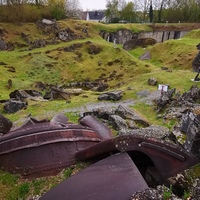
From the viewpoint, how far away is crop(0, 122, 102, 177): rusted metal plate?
551 cm

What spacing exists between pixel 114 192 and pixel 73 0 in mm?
69231

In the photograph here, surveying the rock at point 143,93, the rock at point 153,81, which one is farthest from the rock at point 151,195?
the rock at point 153,81

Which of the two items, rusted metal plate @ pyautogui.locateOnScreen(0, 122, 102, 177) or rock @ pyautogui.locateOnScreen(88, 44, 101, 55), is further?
rock @ pyautogui.locateOnScreen(88, 44, 101, 55)

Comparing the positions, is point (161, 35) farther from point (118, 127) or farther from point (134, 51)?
point (118, 127)

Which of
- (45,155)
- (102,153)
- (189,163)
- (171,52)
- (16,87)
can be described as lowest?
(16,87)

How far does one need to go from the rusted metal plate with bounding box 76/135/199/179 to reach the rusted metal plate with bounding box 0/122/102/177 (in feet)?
5.12

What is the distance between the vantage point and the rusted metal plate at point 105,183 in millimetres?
3529

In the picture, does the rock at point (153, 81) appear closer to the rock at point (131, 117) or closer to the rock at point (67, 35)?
the rock at point (131, 117)

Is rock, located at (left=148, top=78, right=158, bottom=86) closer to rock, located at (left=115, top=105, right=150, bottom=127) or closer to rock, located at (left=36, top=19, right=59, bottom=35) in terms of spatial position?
rock, located at (left=115, top=105, right=150, bottom=127)

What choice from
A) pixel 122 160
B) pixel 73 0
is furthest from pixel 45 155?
pixel 73 0

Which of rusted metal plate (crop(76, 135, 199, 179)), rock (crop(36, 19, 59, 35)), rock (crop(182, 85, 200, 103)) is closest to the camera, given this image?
rusted metal plate (crop(76, 135, 199, 179))

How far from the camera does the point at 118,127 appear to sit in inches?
450

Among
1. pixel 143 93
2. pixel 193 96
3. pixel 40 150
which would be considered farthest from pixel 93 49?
pixel 40 150

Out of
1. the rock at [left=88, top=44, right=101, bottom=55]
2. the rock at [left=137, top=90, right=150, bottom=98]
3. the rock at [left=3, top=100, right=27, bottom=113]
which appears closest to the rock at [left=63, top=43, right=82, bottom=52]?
the rock at [left=88, top=44, right=101, bottom=55]
